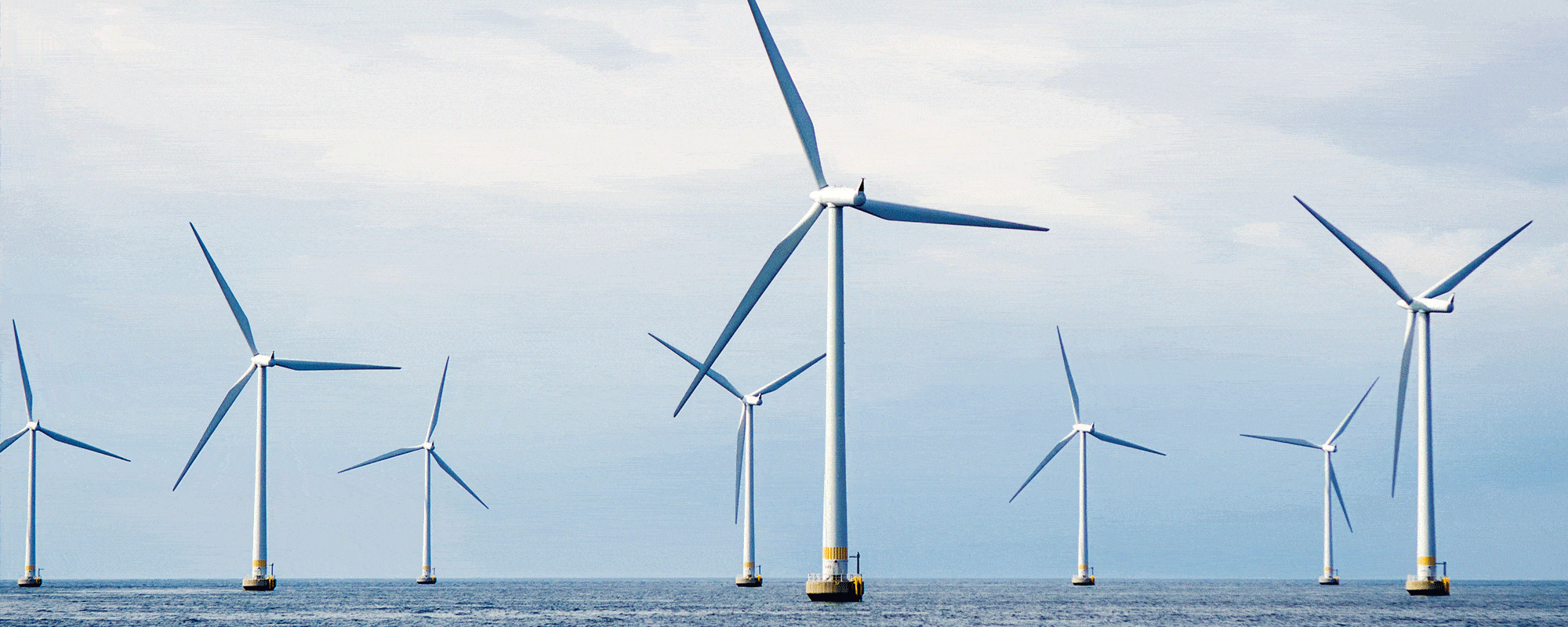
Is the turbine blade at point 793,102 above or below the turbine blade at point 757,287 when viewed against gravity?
above

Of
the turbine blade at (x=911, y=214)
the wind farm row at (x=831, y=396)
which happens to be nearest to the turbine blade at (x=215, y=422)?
the wind farm row at (x=831, y=396)

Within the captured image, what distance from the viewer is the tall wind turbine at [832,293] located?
7356 cm

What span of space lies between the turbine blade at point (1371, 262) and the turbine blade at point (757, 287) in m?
35.6

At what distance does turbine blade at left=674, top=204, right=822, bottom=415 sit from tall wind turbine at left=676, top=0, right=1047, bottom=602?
0.12 ft

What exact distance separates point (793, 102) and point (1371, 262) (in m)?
49.3

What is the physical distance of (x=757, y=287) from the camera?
7344cm

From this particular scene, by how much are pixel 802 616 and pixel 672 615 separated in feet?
61.5

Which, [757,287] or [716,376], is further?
[716,376]

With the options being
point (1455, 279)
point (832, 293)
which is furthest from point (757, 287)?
point (1455, 279)

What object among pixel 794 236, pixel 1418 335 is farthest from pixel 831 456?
pixel 1418 335

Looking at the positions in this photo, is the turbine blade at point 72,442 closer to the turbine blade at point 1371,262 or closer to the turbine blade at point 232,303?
the turbine blade at point 232,303

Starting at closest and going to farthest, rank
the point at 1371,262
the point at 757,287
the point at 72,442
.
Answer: the point at 757,287, the point at 1371,262, the point at 72,442

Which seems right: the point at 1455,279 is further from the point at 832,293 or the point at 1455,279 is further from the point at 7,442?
the point at 7,442

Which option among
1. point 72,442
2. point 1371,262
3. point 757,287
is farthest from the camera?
point 72,442
